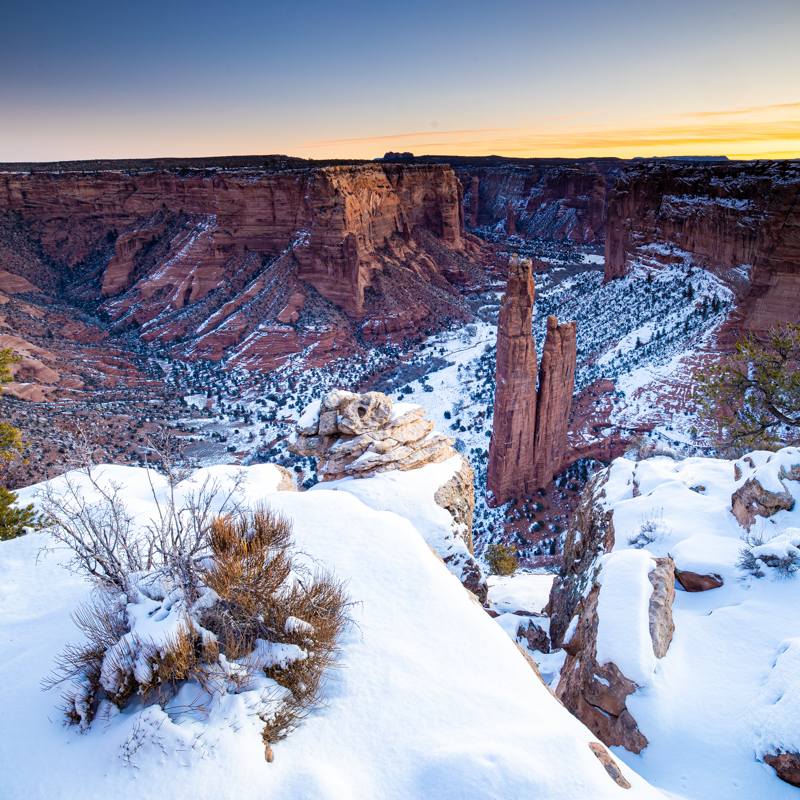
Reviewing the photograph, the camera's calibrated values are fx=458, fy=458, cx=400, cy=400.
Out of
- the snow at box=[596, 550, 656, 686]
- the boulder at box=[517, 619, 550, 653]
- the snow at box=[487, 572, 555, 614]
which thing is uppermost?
the snow at box=[596, 550, 656, 686]

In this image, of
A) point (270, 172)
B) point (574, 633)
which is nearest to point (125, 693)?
point (574, 633)

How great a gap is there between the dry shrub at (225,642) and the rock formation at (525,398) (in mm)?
20237

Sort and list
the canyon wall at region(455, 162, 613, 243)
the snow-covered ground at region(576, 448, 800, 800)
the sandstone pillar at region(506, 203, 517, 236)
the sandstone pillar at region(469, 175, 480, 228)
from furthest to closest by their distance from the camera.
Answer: the sandstone pillar at region(469, 175, 480, 228), the sandstone pillar at region(506, 203, 517, 236), the canyon wall at region(455, 162, 613, 243), the snow-covered ground at region(576, 448, 800, 800)

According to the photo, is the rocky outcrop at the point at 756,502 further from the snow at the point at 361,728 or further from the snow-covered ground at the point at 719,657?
the snow at the point at 361,728

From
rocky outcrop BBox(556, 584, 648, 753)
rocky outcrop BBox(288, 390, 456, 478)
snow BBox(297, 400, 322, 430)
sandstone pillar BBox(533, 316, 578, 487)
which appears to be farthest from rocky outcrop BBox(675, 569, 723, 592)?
sandstone pillar BBox(533, 316, 578, 487)

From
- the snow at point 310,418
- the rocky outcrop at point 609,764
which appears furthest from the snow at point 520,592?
the rocky outcrop at point 609,764

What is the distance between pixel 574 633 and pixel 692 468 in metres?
6.44

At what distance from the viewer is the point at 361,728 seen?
5.05m

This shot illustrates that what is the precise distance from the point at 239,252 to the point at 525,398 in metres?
44.5

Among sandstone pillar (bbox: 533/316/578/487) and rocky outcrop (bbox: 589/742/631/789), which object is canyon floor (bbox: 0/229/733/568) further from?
rocky outcrop (bbox: 589/742/631/789)

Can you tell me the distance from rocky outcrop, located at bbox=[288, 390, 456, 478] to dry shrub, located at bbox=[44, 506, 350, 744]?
26.0ft

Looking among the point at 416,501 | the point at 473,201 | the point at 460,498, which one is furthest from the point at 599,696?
the point at 473,201

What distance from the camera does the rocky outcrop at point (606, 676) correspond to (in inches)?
263

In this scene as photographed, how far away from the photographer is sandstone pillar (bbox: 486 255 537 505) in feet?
79.1
